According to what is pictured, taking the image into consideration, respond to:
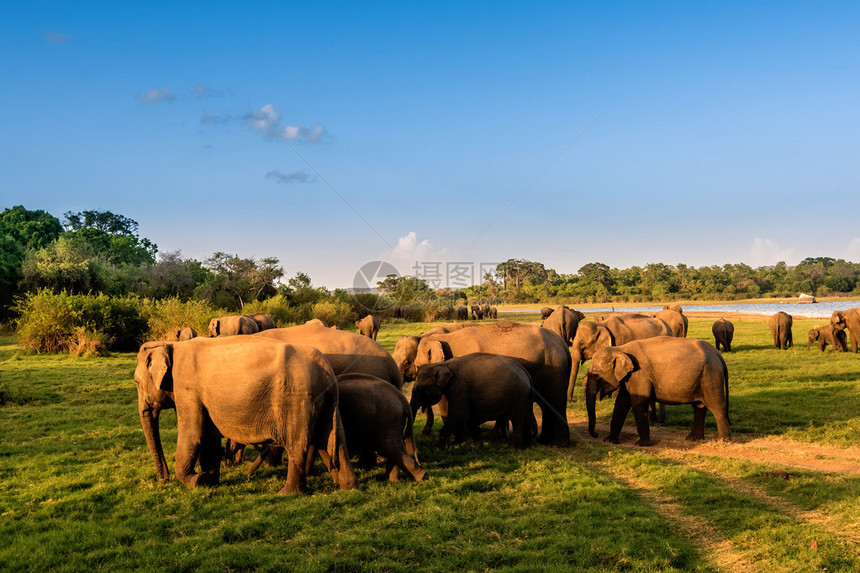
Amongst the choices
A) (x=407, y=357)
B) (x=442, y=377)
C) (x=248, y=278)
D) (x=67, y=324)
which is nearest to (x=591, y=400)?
(x=442, y=377)

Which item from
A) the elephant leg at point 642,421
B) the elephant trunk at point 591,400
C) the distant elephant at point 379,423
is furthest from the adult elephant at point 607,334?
the distant elephant at point 379,423

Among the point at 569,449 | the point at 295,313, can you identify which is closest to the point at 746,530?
the point at 569,449

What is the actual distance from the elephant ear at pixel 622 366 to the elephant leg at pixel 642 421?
0.54 metres

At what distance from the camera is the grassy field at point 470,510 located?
17.3 feet

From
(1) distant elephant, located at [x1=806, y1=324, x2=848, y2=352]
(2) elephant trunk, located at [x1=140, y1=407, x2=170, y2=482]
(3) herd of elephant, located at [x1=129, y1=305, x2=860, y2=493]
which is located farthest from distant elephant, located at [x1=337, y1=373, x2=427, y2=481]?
(1) distant elephant, located at [x1=806, y1=324, x2=848, y2=352]

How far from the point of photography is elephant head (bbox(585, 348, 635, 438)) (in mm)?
10484

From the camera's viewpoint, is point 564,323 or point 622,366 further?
point 564,323

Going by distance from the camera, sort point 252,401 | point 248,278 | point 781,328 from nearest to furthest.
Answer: point 252,401
point 781,328
point 248,278

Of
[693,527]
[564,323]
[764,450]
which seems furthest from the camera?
[564,323]

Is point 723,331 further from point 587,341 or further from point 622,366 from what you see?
point 622,366

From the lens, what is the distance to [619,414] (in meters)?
10.5

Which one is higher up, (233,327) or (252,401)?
(233,327)

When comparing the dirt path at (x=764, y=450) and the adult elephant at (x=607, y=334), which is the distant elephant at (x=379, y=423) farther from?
the adult elephant at (x=607, y=334)

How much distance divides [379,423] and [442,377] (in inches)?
86.7
